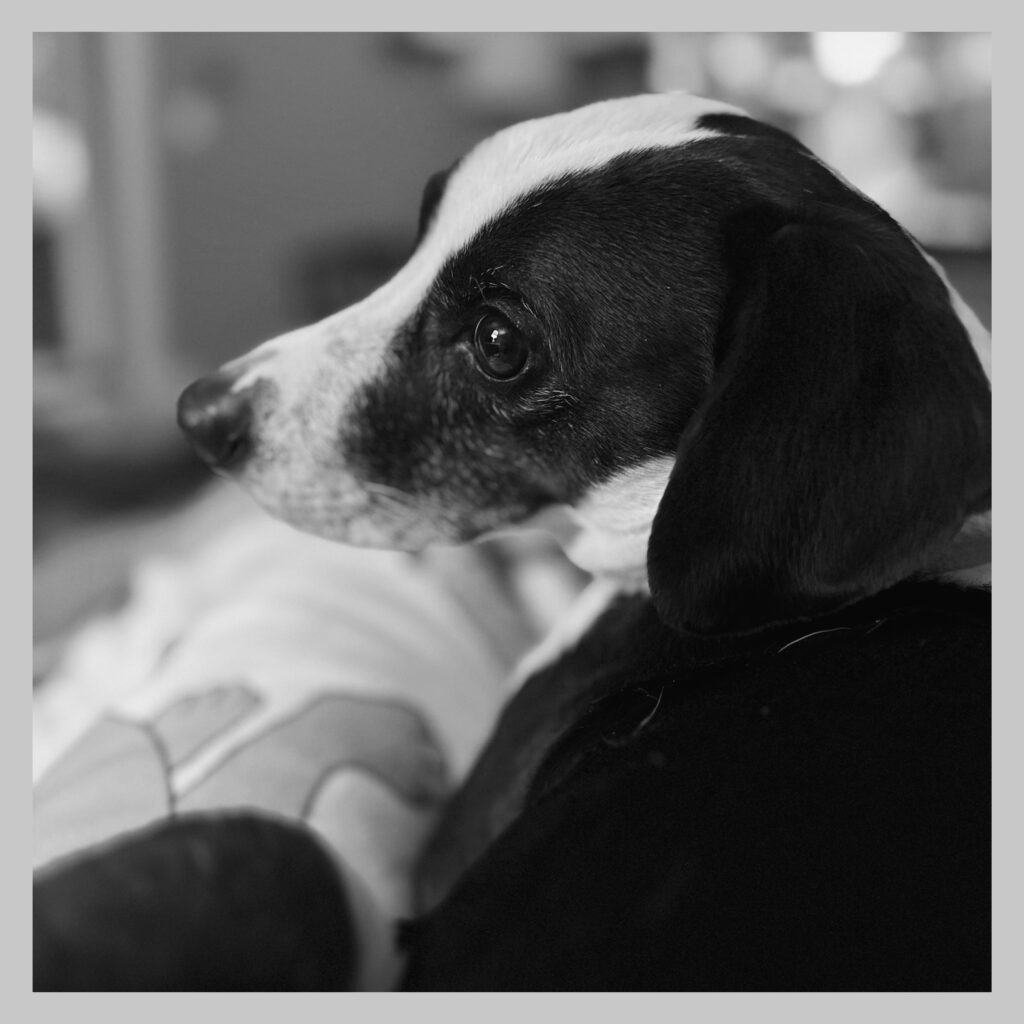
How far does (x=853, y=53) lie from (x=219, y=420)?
0.70 m

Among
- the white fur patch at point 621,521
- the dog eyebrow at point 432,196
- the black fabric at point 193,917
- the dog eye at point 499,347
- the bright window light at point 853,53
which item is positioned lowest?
the black fabric at point 193,917

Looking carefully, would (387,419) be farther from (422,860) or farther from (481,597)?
(481,597)

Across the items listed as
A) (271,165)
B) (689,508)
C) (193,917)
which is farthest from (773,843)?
(271,165)

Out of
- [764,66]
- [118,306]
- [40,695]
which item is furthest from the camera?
[118,306]

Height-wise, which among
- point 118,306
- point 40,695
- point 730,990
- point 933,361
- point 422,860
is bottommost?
point 40,695

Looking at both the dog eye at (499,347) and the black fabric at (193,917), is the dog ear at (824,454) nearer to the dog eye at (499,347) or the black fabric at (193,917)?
the dog eye at (499,347)

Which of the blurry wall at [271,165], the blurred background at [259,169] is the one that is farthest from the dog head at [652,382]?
the blurry wall at [271,165]

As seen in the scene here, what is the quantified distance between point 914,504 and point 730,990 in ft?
1.00

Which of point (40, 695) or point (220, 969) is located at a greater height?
point (220, 969)

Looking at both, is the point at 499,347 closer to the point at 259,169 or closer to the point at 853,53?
the point at 853,53

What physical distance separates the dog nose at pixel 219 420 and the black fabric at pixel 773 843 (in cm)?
41

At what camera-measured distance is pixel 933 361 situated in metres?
0.65

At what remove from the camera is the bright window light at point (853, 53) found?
0.93 meters

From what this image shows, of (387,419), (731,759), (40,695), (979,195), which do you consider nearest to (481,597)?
(40,695)
